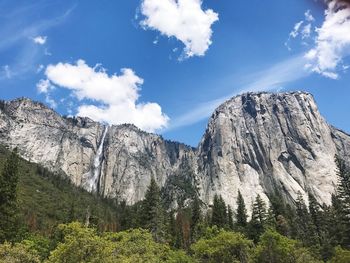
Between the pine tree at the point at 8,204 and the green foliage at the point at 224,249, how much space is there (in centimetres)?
2936

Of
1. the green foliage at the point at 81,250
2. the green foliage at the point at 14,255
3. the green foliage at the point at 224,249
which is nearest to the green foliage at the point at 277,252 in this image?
the green foliage at the point at 224,249

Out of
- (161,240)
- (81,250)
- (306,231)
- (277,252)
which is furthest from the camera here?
(306,231)

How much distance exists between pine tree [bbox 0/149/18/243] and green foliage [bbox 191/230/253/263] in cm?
2936

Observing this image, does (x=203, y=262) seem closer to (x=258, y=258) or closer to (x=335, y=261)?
(x=258, y=258)

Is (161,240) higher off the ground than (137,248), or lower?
higher

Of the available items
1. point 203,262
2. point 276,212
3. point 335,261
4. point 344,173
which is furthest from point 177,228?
point 335,261

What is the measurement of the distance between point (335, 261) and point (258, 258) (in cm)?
1052

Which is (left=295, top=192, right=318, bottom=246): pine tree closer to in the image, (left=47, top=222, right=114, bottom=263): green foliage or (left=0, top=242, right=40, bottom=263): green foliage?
(left=47, top=222, right=114, bottom=263): green foliage

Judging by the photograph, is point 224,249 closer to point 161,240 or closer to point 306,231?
point 161,240

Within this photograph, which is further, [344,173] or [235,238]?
[344,173]

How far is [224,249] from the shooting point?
5491 centimetres

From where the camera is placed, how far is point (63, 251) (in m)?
32.2

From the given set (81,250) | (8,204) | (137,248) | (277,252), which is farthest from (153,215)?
(81,250)

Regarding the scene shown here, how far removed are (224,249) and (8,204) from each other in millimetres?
35190
